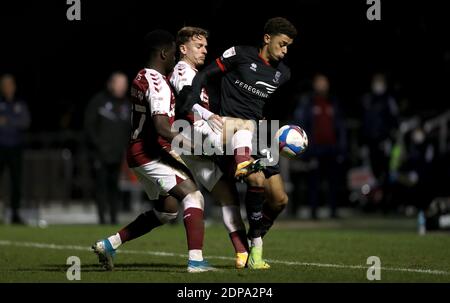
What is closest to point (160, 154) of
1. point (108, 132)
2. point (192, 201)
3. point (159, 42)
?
point (192, 201)

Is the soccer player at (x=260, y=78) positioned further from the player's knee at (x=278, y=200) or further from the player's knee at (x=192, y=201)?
the player's knee at (x=192, y=201)

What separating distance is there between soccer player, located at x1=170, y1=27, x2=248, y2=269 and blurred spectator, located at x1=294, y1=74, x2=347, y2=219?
8864 millimetres

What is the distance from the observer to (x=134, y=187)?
22.6 meters

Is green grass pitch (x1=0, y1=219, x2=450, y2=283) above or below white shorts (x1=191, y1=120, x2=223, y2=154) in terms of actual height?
below

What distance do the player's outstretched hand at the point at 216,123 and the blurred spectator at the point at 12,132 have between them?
29.9 feet

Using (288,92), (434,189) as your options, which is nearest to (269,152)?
(434,189)

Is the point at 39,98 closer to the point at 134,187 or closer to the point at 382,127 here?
the point at 134,187

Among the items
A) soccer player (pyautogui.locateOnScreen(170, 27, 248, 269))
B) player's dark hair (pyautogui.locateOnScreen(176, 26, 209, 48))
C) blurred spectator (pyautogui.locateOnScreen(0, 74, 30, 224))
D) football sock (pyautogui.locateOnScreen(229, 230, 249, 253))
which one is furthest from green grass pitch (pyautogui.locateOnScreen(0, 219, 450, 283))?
player's dark hair (pyautogui.locateOnScreen(176, 26, 209, 48))

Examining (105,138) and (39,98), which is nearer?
(105,138)

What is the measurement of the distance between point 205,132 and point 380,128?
10.2 m

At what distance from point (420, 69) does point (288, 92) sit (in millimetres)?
2972

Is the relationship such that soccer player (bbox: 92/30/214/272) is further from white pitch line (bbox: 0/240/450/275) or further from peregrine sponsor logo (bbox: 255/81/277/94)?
white pitch line (bbox: 0/240/450/275)

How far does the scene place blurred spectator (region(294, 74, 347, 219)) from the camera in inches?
781

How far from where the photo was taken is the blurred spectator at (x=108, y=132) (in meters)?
18.9
